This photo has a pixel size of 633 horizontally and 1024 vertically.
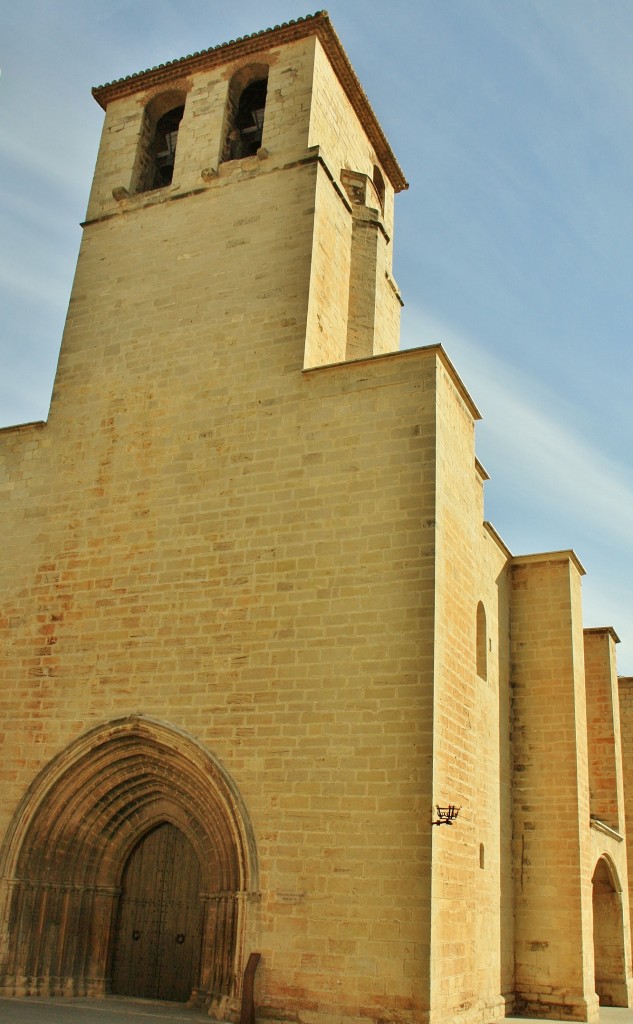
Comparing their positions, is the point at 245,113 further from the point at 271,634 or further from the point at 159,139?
the point at 271,634

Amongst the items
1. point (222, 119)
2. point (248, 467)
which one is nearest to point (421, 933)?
point (248, 467)

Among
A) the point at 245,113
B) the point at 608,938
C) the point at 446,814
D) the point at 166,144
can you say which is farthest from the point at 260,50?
the point at 608,938

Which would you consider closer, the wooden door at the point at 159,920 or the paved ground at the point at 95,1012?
the paved ground at the point at 95,1012

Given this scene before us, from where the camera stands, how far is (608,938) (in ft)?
43.0

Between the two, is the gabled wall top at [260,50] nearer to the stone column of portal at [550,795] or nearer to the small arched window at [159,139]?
→ the small arched window at [159,139]

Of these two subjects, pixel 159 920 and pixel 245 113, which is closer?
pixel 159 920

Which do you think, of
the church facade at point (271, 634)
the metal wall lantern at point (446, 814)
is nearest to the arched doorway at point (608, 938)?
the church facade at point (271, 634)

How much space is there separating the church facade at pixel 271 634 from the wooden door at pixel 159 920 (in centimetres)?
3

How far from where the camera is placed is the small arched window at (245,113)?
11891 mm

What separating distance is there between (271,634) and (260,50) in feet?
26.5

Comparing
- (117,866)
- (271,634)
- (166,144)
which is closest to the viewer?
(271,634)

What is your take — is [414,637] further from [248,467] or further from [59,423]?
[59,423]

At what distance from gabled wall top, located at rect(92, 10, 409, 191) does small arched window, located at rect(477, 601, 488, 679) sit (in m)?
7.24

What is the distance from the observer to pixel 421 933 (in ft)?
23.5
